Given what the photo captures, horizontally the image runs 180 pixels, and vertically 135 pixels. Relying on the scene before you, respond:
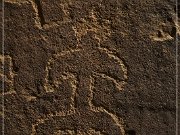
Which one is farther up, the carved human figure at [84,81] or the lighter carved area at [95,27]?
the lighter carved area at [95,27]

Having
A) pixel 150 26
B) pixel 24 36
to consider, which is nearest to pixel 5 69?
pixel 24 36

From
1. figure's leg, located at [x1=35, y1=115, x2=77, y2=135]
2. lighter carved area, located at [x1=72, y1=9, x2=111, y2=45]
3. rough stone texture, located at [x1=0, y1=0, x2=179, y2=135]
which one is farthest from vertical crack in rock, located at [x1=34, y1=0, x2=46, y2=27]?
figure's leg, located at [x1=35, y1=115, x2=77, y2=135]

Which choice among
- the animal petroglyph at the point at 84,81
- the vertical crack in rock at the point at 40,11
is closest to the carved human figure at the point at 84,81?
the animal petroglyph at the point at 84,81

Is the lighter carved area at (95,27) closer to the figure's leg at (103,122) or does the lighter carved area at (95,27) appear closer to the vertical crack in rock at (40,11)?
the vertical crack in rock at (40,11)

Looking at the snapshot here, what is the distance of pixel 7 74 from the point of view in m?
1.58

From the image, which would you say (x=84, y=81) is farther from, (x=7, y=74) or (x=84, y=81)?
(x=7, y=74)

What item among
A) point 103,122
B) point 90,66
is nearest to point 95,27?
point 90,66

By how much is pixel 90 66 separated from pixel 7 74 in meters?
0.29

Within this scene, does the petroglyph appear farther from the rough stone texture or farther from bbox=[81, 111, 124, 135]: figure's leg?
bbox=[81, 111, 124, 135]: figure's leg

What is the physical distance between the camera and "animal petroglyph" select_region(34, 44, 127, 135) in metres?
1.53

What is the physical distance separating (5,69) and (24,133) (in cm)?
23

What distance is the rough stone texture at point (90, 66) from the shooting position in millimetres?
1510

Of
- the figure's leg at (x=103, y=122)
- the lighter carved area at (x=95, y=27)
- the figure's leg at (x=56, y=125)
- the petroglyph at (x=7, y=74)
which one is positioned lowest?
the figure's leg at (x=56, y=125)

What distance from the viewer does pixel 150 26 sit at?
4.93 ft
